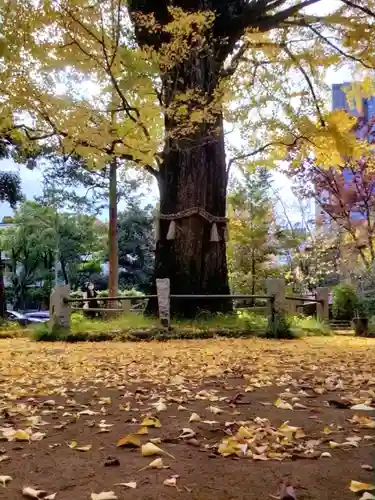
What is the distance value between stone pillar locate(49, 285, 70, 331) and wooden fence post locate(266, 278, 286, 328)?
11.7 ft

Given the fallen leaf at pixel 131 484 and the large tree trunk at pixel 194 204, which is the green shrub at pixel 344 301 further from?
the fallen leaf at pixel 131 484

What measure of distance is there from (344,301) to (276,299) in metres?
6.00

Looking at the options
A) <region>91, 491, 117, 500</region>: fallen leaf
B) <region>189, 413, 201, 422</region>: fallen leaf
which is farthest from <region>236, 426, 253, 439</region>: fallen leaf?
<region>91, 491, 117, 500</region>: fallen leaf

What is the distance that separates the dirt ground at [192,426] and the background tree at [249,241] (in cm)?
1636

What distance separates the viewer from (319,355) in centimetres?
619

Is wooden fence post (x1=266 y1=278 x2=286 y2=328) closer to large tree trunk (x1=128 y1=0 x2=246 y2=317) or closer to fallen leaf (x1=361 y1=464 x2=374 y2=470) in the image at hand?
large tree trunk (x1=128 y1=0 x2=246 y2=317)

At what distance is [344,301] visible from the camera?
554 inches

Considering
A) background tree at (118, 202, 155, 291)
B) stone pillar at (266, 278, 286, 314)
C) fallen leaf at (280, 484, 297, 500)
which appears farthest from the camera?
background tree at (118, 202, 155, 291)

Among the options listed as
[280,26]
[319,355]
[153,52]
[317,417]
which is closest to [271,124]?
[280,26]

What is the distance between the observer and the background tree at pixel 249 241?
862 inches

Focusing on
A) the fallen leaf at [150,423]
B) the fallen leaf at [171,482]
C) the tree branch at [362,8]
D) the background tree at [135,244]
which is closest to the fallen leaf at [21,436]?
the fallen leaf at [150,423]

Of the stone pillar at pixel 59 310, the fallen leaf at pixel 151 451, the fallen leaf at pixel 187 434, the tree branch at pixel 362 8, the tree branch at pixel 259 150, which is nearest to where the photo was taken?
the fallen leaf at pixel 151 451

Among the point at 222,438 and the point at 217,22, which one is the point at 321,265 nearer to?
the point at 217,22

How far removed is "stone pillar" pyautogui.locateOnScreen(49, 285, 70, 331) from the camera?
895cm
